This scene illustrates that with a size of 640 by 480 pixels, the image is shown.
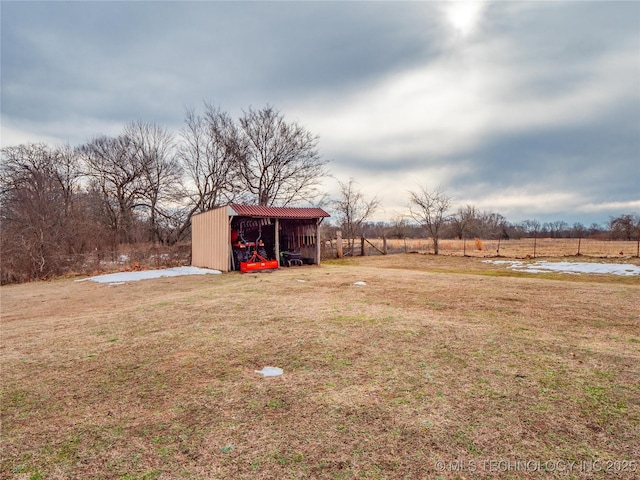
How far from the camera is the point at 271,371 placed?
3.21 meters

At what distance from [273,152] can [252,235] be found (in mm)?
9473

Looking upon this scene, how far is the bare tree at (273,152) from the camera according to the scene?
22.0m

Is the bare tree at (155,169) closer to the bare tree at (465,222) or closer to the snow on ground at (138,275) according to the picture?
the snow on ground at (138,275)

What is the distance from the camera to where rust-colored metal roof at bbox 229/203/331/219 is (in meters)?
12.4

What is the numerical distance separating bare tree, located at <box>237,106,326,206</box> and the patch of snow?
19485 mm

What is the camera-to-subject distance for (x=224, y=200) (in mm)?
21875

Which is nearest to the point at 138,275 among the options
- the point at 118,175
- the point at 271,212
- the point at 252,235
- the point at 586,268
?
the point at 252,235

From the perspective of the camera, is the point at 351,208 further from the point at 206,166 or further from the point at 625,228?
the point at 625,228

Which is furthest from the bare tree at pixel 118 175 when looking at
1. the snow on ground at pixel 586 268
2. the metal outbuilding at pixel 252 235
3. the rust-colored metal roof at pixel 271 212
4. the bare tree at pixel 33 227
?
the snow on ground at pixel 586 268

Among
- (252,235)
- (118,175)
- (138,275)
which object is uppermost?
(118,175)

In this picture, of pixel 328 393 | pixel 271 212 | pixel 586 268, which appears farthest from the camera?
pixel 271 212

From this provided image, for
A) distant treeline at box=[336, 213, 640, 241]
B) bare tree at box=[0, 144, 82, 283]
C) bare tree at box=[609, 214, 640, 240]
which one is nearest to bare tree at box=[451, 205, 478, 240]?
distant treeline at box=[336, 213, 640, 241]

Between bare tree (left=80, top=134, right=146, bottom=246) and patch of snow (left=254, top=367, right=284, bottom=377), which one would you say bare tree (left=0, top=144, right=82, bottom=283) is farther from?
patch of snow (left=254, top=367, right=284, bottom=377)

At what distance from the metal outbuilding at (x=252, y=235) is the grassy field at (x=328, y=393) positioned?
286 inches
